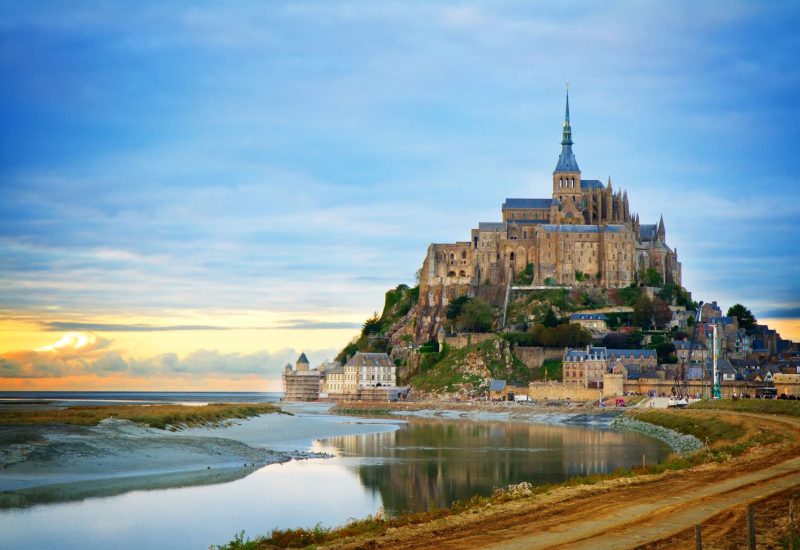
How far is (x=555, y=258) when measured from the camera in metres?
130

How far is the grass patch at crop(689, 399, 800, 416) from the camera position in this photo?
59.4m

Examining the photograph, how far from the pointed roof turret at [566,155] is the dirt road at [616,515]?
4386 inches

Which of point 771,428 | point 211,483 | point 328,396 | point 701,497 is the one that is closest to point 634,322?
point 328,396

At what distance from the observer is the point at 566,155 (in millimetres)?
142750

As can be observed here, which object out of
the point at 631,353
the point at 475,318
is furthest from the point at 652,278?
the point at 475,318

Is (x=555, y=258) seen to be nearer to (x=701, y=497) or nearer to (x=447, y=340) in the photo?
(x=447, y=340)

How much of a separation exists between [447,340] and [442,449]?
2755 inches

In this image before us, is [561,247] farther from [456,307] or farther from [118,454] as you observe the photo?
[118,454]

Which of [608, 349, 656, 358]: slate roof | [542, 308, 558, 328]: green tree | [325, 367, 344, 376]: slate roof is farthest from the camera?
[325, 367, 344, 376]: slate roof

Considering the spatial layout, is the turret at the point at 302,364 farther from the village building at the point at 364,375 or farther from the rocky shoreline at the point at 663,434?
the rocky shoreline at the point at 663,434

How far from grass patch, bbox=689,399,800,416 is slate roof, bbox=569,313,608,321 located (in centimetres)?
3801

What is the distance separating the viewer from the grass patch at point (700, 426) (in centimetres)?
5194

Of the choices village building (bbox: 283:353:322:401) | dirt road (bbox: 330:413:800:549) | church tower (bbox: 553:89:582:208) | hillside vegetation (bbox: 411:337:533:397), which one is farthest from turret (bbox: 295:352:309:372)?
dirt road (bbox: 330:413:800:549)

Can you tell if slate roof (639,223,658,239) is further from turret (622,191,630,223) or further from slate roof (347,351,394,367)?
slate roof (347,351,394,367)
